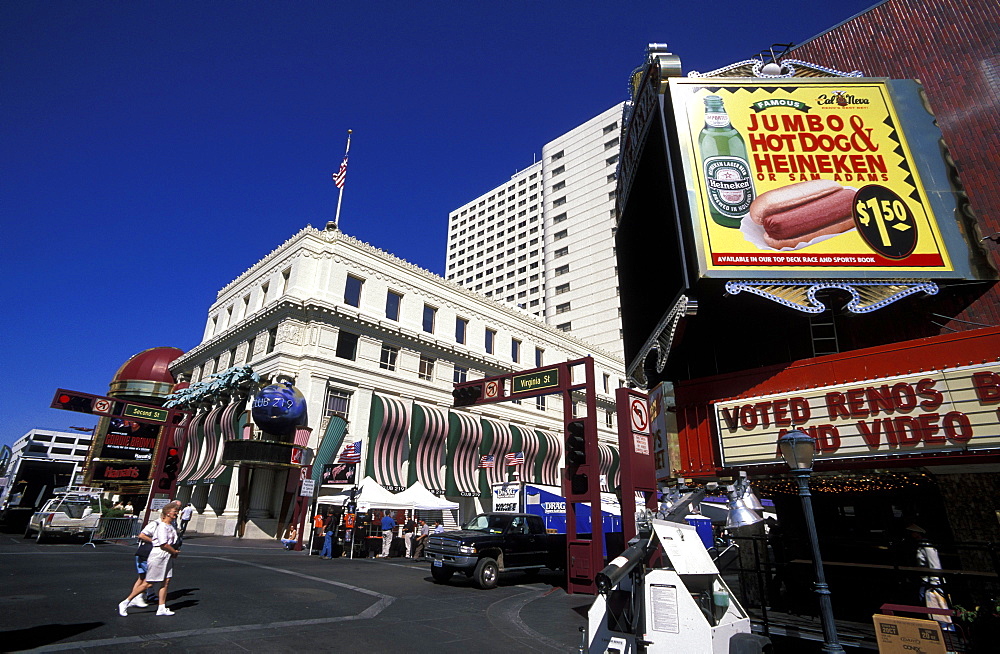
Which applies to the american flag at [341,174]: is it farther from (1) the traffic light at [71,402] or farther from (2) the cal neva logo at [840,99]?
(2) the cal neva logo at [840,99]

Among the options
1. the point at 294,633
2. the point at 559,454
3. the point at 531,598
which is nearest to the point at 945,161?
the point at 531,598

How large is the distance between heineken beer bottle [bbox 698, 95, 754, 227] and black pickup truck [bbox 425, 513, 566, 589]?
1043 cm

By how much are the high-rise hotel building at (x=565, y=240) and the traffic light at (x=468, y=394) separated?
133ft

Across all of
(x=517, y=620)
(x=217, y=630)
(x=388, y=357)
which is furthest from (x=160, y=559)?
(x=388, y=357)

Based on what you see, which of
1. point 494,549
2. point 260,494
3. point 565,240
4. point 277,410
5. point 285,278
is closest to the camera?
point 494,549

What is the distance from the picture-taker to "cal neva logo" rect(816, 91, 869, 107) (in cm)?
1277

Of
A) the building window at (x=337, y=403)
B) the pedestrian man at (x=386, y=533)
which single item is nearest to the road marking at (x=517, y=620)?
the pedestrian man at (x=386, y=533)

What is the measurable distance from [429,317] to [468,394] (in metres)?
18.9

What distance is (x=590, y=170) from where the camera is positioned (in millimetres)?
68562

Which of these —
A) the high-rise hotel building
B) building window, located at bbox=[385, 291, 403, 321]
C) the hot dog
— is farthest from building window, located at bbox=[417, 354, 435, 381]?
the high-rise hotel building

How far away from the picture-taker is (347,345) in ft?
102

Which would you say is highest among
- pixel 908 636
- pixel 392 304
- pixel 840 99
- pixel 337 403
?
pixel 392 304

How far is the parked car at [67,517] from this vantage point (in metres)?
20.8

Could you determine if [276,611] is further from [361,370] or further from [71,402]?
[361,370]
